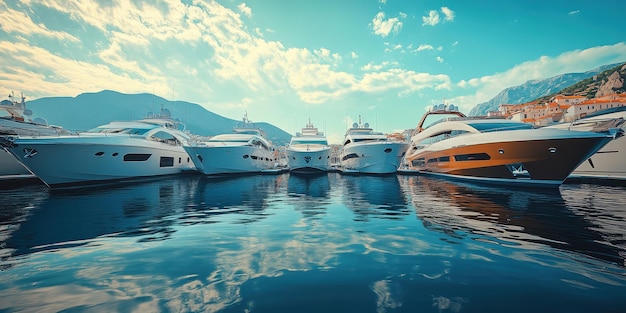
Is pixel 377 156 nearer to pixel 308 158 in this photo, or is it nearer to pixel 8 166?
pixel 308 158

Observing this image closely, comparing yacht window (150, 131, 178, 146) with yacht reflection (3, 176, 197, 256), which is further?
yacht window (150, 131, 178, 146)

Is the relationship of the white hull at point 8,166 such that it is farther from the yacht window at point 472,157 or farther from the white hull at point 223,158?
the yacht window at point 472,157

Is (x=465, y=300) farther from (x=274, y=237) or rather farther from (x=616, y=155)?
(x=616, y=155)

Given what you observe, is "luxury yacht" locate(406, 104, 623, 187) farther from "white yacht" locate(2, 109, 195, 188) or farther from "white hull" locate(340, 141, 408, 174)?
"white yacht" locate(2, 109, 195, 188)

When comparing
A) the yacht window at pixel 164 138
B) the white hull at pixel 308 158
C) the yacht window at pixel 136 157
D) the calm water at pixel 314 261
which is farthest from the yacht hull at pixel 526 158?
the yacht window at pixel 164 138

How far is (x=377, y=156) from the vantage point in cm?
2252

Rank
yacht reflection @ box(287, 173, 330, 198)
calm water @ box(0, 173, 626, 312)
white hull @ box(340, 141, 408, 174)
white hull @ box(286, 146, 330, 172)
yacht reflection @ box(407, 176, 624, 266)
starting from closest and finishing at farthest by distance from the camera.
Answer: calm water @ box(0, 173, 626, 312) < yacht reflection @ box(407, 176, 624, 266) < yacht reflection @ box(287, 173, 330, 198) < white hull @ box(340, 141, 408, 174) < white hull @ box(286, 146, 330, 172)

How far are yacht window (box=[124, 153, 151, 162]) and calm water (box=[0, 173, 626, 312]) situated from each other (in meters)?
10.0

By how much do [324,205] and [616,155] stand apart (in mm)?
20266

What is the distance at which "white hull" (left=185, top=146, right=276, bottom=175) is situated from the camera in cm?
2061

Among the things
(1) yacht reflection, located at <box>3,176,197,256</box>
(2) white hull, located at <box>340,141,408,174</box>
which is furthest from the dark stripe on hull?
(1) yacht reflection, located at <box>3,176,197,256</box>

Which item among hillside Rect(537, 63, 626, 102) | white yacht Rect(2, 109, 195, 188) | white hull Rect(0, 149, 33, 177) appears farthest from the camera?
hillside Rect(537, 63, 626, 102)

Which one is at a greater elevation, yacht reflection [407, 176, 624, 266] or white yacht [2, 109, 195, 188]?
white yacht [2, 109, 195, 188]

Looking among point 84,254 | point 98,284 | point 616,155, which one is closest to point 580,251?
point 98,284
